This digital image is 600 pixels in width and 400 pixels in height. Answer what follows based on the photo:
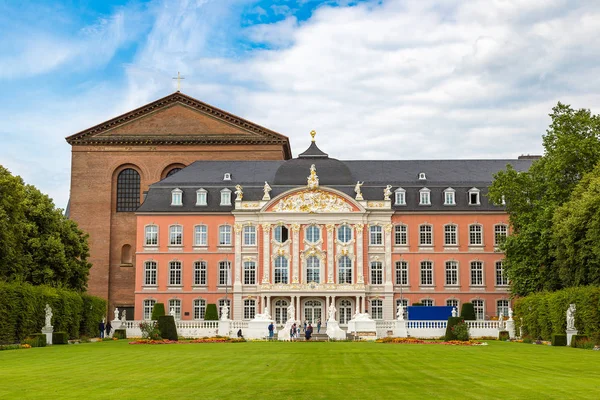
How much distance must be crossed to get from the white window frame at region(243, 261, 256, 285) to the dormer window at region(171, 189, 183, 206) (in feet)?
26.0

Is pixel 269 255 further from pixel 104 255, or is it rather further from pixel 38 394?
pixel 38 394

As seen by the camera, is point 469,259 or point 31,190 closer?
point 31,190

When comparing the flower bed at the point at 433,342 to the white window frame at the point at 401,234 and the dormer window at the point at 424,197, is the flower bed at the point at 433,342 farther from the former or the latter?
the dormer window at the point at 424,197

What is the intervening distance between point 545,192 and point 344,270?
2285cm

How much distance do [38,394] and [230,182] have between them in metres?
61.7

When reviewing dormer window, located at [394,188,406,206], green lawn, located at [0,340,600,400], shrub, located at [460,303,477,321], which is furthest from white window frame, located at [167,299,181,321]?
green lawn, located at [0,340,600,400]

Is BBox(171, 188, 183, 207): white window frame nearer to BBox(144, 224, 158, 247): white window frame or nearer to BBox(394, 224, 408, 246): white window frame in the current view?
BBox(144, 224, 158, 247): white window frame

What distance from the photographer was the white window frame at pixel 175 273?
257ft

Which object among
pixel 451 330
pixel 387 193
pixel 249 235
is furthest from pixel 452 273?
pixel 451 330

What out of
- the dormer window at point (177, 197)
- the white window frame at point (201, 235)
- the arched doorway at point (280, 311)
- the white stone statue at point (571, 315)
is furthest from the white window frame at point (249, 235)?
the white stone statue at point (571, 315)

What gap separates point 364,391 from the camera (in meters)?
19.5

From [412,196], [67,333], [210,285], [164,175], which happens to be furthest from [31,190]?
[412,196]

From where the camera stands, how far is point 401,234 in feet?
256

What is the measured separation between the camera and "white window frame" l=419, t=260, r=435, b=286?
77.6m
